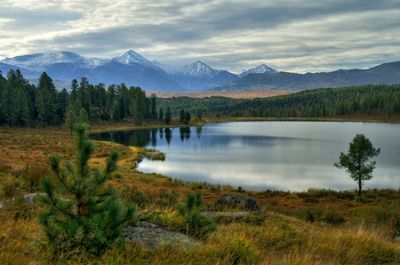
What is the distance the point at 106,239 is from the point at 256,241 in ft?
11.3

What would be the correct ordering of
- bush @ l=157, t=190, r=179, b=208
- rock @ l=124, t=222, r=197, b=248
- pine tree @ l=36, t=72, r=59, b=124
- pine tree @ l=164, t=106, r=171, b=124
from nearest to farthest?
rock @ l=124, t=222, r=197, b=248, bush @ l=157, t=190, r=179, b=208, pine tree @ l=36, t=72, r=59, b=124, pine tree @ l=164, t=106, r=171, b=124

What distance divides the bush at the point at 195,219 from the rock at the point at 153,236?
0.35m

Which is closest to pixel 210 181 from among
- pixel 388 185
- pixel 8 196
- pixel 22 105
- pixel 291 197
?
pixel 291 197

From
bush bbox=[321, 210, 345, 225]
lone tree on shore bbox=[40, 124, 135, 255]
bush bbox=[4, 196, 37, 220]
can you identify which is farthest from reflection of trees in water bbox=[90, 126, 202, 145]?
lone tree on shore bbox=[40, 124, 135, 255]

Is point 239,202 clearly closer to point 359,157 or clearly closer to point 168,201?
point 168,201

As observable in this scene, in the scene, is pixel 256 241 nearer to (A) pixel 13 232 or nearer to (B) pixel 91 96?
(A) pixel 13 232

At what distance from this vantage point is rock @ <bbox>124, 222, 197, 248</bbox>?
20.3 feet

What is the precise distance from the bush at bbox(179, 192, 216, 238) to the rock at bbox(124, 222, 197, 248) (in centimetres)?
35

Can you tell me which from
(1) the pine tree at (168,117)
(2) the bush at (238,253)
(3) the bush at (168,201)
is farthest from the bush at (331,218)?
(1) the pine tree at (168,117)

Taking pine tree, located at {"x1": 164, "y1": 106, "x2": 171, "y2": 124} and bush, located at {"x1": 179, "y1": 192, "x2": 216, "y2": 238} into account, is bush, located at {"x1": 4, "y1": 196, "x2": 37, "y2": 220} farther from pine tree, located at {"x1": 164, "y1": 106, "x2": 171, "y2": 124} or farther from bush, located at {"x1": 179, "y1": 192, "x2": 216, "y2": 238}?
pine tree, located at {"x1": 164, "y1": 106, "x2": 171, "y2": 124}

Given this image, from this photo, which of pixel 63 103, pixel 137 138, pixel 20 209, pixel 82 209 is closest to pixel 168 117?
pixel 63 103

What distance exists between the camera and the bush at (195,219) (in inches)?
282

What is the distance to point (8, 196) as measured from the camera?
10297mm

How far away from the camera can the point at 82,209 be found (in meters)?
5.44
